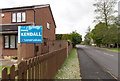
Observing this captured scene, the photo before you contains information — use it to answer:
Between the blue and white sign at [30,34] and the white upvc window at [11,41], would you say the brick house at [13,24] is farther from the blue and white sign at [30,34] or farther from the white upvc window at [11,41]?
the blue and white sign at [30,34]

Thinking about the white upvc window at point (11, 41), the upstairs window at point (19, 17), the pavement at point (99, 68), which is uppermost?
the upstairs window at point (19, 17)

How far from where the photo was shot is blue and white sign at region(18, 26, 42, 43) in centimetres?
430

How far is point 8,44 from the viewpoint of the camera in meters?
9.66

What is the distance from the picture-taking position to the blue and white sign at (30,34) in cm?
430

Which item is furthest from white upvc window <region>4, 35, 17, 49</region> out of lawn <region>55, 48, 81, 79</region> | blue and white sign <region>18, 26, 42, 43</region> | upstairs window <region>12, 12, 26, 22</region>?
lawn <region>55, 48, 81, 79</region>

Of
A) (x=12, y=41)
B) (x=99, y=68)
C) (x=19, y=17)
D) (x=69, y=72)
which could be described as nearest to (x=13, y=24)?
(x=19, y=17)

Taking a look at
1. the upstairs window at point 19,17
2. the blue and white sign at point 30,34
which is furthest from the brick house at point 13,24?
the blue and white sign at point 30,34

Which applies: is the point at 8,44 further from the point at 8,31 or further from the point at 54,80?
the point at 54,80

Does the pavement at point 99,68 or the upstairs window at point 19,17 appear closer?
the pavement at point 99,68

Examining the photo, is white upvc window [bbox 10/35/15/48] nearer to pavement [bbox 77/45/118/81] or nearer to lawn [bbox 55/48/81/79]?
lawn [bbox 55/48/81/79]

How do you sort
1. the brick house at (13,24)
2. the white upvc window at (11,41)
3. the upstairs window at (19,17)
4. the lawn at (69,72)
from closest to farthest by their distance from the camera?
1. the lawn at (69,72)
2. the brick house at (13,24)
3. the white upvc window at (11,41)
4. the upstairs window at (19,17)

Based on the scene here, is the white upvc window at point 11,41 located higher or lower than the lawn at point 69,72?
higher

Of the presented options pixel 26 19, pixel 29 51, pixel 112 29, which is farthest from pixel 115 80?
pixel 112 29

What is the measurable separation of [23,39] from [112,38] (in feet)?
91.6
